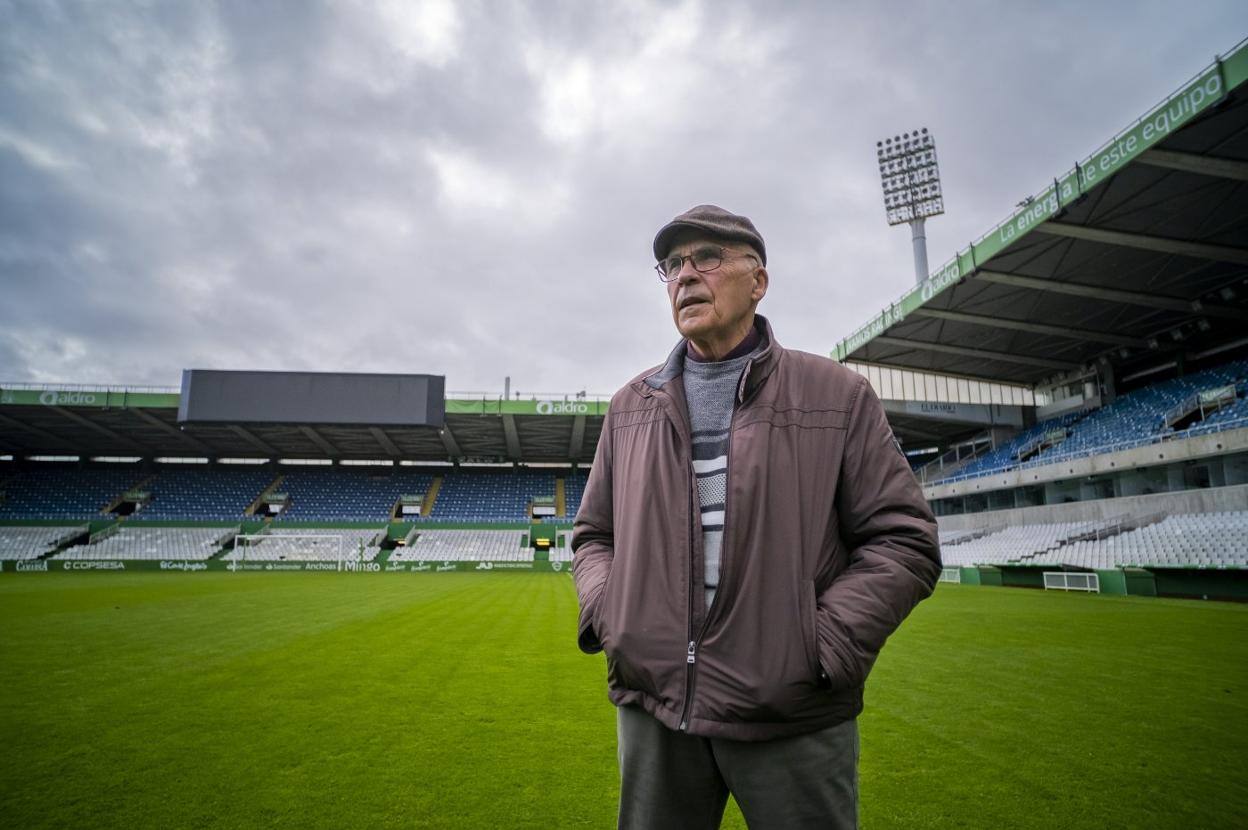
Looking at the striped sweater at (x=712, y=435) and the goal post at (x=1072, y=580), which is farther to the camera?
the goal post at (x=1072, y=580)

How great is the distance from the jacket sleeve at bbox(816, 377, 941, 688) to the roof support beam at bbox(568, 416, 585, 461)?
3807 cm

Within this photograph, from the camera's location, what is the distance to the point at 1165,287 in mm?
24344

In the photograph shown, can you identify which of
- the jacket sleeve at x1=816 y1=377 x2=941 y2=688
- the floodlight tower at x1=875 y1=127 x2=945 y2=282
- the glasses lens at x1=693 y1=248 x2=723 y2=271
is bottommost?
the jacket sleeve at x1=816 y1=377 x2=941 y2=688

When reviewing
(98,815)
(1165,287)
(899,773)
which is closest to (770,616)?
(899,773)

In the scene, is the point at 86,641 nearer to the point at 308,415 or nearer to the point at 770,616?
the point at 770,616

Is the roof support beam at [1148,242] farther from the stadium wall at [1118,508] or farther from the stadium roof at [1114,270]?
the stadium wall at [1118,508]

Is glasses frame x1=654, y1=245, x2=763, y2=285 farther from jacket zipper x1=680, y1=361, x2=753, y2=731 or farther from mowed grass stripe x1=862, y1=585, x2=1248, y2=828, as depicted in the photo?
mowed grass stripe x1=862, y1=585, x2=1248, y2=828

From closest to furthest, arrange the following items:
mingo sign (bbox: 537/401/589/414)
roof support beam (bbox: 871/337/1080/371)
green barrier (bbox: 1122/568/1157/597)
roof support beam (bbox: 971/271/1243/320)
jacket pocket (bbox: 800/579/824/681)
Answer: jacket pocket (bbox: 800/579/824/681)
green barrier (bbox: 1122/568/1157/597)
roof support beam (bbox: 971/271/1243/320)
roof support beam (bbox: 871/337/1080/371)
mingo sign (bbox: 537/401/589/414)

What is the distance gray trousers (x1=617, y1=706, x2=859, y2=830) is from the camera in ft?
5.07

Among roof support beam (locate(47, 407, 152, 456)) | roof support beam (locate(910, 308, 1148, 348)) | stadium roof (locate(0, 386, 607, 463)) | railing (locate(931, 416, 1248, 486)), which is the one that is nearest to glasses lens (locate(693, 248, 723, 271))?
railing (locate(931, 416, 1248, 486))

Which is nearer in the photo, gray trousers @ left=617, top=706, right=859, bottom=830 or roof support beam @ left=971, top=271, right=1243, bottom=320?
gray trousers @ left=617, top=706, right=859, bottom=830

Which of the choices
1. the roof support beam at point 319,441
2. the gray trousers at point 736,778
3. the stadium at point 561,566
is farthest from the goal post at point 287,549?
the gray trousers at point 736,778

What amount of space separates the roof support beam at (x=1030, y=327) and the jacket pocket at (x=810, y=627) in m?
28.3

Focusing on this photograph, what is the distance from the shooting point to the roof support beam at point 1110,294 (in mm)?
23547
